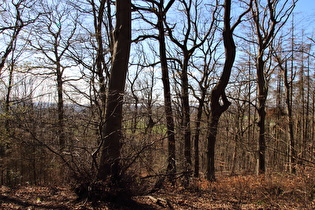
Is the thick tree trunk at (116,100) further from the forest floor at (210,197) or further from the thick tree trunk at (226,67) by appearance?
the thick tree trunk at (226,67)

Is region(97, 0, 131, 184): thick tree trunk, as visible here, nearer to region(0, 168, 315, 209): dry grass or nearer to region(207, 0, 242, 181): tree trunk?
region(0, 168, 315, 209): dry grass

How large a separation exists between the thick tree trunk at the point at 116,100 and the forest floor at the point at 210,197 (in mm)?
793

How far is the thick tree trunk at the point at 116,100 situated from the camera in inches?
197

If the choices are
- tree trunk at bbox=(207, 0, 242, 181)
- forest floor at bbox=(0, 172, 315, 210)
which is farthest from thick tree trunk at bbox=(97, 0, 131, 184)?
tree trunk at bbox=(207, 0, 242, 181)

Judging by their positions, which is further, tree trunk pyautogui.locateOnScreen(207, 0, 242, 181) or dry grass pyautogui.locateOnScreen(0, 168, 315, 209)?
tree trunk pyautogui.locateOnScreen(207, 0, 242, 181)

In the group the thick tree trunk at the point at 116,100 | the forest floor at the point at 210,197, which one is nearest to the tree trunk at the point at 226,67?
the forest floor at the point at 210,197

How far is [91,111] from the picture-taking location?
6227mm

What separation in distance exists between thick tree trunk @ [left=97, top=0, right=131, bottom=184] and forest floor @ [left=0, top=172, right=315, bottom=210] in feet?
2.60

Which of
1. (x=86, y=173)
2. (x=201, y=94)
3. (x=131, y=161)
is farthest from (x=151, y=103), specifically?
(x=201, y=94)

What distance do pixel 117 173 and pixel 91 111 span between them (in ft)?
6.79

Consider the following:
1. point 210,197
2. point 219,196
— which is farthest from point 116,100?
point 219,196

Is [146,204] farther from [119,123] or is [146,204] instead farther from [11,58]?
[11,58]

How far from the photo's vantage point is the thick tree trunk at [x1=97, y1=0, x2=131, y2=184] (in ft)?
16.5

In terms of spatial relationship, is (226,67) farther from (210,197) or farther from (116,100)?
(116,100)
